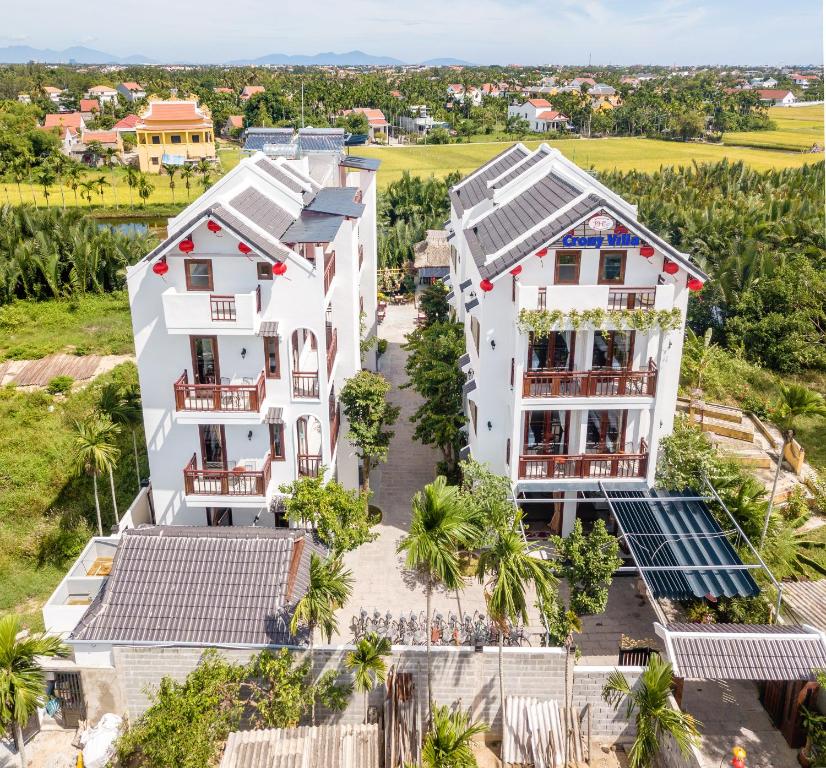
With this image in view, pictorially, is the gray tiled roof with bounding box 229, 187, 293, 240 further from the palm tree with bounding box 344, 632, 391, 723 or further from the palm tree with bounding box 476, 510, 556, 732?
the palm tree with bounding box 344, 632, 391, 723

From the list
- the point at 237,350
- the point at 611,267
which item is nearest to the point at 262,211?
the point at 237,350

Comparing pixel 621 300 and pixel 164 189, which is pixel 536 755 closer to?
pixel 621 300

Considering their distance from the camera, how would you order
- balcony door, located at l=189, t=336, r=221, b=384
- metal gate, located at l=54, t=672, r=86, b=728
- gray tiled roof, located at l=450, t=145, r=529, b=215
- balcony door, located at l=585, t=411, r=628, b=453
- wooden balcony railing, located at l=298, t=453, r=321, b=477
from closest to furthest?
metal gate, located at l=54, t=672, r=86, b=728 < balcony door, located at l=189, t=336, r=221, b=384 < balcony door, located at l=585, t=411, r=628, b=453 < wooden balcony railing, located at l=298, t=453, r=321, b=477 < gray tiled roof, located at l=450, t=145, r=529, b=215

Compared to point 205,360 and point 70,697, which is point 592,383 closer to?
point 205,360

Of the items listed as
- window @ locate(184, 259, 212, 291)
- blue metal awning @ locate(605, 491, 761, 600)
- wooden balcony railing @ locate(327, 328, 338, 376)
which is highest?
window @ locate(184, 259, 212, 291)

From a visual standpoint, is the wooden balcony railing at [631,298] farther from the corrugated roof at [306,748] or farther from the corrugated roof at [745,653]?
the corrugated roof at [306,748]

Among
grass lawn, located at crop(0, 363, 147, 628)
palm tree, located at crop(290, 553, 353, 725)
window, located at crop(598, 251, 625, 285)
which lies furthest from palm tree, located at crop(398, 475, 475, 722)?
grass lawn, located at crop(0, 363, 147, 628)
